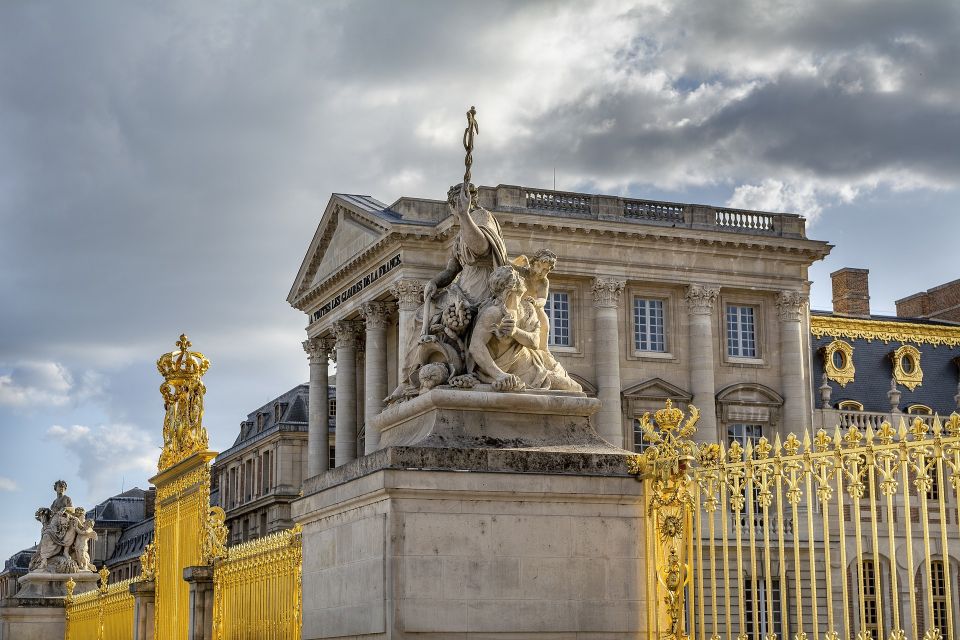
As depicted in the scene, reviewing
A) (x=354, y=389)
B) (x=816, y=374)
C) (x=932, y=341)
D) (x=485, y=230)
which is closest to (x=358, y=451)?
(x=354, y=389)

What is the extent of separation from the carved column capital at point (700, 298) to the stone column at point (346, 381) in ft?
42.8

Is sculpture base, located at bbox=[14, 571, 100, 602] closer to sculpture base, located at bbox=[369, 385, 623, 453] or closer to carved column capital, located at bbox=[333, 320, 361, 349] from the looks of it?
sculpture base, located at bbox=[369, 385, 623, 453]

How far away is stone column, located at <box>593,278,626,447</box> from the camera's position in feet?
168

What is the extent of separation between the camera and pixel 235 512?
82.4 metres

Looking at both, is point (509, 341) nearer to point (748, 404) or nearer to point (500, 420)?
point (500, 420)

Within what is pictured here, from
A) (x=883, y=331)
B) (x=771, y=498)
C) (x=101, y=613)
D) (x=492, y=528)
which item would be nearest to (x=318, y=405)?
(x=883, y=331)

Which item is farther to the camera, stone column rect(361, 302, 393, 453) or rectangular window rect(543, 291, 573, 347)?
stone column rect(361, 302, 393, 453)

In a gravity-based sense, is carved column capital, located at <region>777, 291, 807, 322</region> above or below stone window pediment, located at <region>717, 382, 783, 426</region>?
above

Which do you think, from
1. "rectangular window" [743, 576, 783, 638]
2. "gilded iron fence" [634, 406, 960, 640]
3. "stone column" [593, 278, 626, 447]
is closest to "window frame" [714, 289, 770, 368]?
"stone column" [593, 278, 626, 447]

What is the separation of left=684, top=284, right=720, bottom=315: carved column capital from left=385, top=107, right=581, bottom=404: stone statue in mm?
44330

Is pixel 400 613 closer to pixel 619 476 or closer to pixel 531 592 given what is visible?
pixel 531 592

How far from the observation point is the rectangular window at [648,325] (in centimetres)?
5366

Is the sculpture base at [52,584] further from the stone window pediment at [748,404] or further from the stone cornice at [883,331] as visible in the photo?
the stone cornice at [883,331]

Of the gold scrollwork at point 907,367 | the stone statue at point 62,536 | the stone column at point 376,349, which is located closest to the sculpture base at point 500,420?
the stone statue at point 62,536
